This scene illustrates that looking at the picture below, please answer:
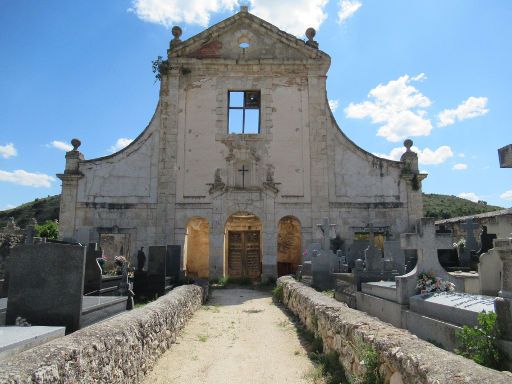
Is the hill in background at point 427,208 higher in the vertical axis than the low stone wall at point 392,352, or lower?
higher

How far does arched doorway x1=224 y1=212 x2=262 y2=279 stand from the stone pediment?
7798mm

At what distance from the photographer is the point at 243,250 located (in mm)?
21297

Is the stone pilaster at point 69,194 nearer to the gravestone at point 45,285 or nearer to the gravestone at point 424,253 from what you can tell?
the gravestone at point 45,285

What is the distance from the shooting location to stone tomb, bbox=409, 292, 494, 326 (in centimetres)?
430

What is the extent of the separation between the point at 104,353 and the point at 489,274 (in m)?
5.49

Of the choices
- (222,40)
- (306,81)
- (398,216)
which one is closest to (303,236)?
(398,216)

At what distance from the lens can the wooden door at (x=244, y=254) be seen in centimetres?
2086

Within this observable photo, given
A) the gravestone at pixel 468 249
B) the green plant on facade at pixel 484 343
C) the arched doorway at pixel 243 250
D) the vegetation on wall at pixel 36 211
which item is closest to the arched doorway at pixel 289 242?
the arched doorway at pixel 243 250

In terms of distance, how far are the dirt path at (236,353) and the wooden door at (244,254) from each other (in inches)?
395

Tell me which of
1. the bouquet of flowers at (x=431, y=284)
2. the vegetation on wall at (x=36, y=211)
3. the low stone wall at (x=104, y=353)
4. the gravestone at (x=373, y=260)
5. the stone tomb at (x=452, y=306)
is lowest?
the low stone wall at (x=104, y=353)

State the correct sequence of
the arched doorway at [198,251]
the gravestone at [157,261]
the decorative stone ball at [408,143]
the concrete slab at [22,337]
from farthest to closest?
the arched doorway at [198,251] → the decorative stone ball at [408,143] → the gravestone at [157,261] → the concrete slab at [22,337]

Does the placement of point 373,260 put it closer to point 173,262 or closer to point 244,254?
point 173,262

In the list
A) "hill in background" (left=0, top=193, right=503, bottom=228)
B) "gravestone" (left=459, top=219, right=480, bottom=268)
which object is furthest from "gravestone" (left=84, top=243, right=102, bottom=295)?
"hill in background" (left=0, top=193, right=503, bottom=228)

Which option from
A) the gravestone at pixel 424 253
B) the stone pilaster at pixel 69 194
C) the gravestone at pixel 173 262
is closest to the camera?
the gravestone at pixel 424 253
